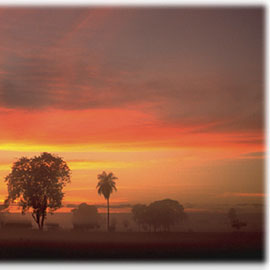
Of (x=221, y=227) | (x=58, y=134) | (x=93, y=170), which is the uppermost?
(x=58, y=134)

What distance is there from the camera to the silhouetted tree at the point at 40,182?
2700 cm

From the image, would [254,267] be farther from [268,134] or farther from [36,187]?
[36,187]

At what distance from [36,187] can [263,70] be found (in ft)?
58.2

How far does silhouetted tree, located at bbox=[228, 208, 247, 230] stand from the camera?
16.2 metres

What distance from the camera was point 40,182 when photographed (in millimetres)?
28750

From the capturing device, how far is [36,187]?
2853 centimetres

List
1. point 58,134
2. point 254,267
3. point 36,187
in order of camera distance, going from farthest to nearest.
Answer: point 36,187 < point 58,134 < point 254,267

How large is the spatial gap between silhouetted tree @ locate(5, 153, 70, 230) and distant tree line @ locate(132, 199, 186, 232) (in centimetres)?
513

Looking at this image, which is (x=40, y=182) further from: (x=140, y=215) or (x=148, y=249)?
(x=148, y=249)

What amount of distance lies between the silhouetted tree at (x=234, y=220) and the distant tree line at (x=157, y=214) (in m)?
2.71

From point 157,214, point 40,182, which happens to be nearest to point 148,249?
point 40,182

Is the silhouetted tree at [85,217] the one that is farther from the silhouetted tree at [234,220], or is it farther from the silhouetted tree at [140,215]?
the silhouetted tree at [234,220]

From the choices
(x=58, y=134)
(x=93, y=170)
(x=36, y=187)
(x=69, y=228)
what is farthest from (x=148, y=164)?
(x=36, y=187)

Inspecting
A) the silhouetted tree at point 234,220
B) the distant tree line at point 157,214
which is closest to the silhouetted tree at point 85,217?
the distant tree line at point 157,214
